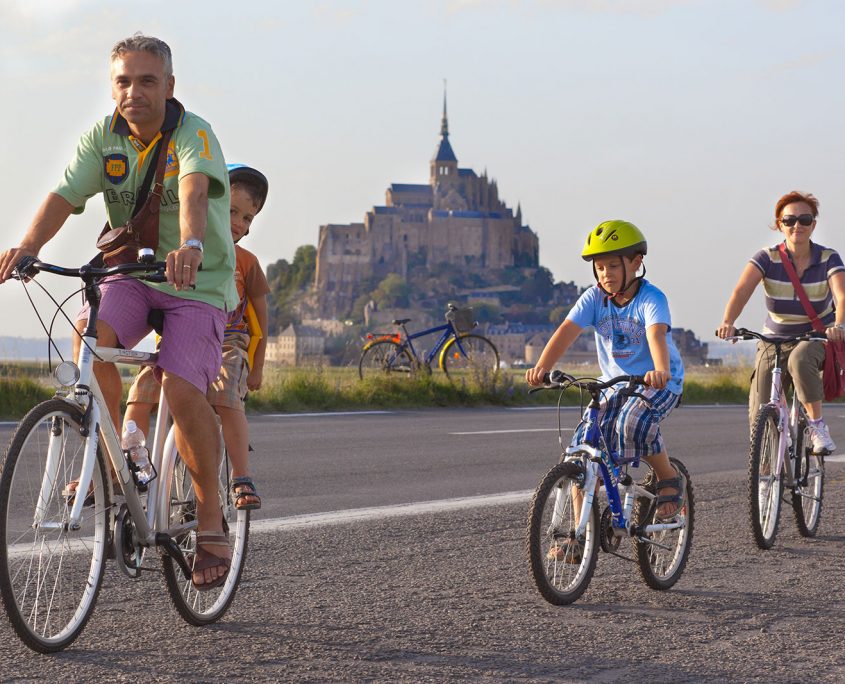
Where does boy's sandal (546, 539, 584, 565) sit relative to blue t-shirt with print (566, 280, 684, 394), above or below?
below

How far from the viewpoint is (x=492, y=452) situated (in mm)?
11336

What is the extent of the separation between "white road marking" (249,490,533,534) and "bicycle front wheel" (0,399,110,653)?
2.35 meters

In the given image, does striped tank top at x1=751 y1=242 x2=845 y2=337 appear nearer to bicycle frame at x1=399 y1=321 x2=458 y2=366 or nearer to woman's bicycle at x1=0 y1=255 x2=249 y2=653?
woman's bicycle at x1=0 y1=255 x2=249 y2=653

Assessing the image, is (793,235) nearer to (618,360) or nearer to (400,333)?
(618,360)

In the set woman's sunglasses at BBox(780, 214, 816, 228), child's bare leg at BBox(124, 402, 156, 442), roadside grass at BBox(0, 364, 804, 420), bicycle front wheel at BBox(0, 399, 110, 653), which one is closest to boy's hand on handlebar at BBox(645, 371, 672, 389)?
child's bare leg at BBox(124, 402, 156, 442)

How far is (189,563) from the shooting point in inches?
174

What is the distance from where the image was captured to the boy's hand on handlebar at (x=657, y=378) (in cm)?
496

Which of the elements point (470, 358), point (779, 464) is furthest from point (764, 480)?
point (470, 358)

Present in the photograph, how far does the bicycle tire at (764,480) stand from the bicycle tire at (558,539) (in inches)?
64.0

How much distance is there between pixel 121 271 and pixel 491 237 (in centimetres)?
19479

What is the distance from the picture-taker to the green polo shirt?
422 centimetres

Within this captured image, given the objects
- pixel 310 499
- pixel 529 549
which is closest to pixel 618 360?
pixel 529 549

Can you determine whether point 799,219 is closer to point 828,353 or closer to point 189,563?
point 828,353

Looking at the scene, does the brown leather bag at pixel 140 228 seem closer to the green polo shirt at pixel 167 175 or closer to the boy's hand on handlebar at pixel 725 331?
the green polo shirt at pixel 167 175
